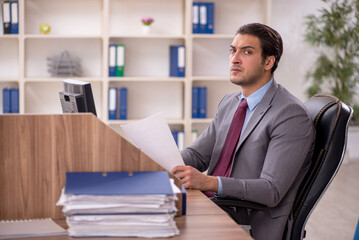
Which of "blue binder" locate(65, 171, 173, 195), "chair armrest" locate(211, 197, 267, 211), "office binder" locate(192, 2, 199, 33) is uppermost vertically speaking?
"office binder" locate(192, 2, 199, 33)

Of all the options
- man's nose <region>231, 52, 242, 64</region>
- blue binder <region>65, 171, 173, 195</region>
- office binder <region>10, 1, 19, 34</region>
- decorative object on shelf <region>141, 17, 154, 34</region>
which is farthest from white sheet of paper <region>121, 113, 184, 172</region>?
office binder <region>10, 1, 19, 34</region>

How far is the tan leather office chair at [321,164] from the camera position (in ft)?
5.85

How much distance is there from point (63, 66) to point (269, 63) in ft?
10.5

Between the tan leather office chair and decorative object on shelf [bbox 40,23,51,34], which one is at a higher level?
decorative object on shelf [bbox 40,23,51,34]

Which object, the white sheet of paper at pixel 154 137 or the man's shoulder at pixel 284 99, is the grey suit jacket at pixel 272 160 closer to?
the man's shoulder at pixel 284 99

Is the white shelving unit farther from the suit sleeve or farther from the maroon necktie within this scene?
the suit sleeve

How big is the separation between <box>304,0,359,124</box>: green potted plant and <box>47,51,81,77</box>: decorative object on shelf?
2.91 m

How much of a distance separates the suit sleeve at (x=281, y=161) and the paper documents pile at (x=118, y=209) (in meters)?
0.65

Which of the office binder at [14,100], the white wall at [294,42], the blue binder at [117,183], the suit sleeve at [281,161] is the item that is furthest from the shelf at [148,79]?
the blue binder at [117,183]

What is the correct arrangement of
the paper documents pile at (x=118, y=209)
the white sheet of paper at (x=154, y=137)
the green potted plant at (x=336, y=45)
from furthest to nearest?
the green potted plant at (x=336, y=45) → the white sheet of paper at (x=154, y=137) → the paper documents pile at (x=118, y=209)

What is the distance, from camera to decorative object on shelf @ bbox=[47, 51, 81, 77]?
496 centimetres

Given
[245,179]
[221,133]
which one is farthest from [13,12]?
[245,179]

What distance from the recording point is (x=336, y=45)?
632cm

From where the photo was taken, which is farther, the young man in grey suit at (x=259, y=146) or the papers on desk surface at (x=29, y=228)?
the young man in grey suit at (x=259, y=146)
